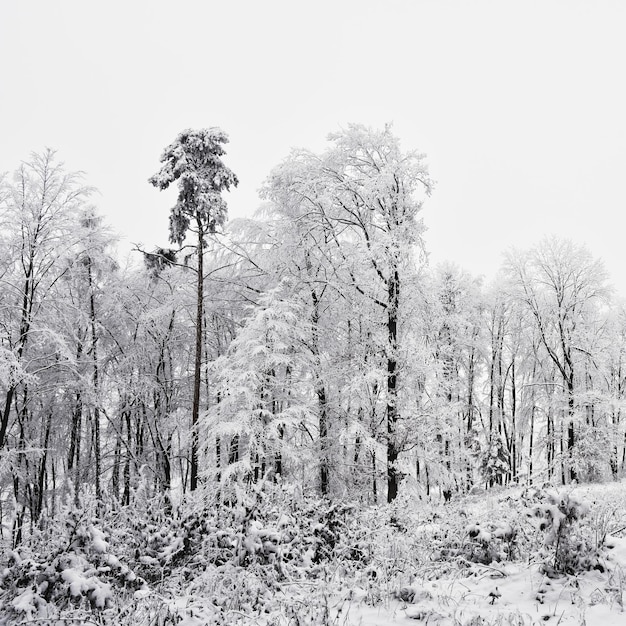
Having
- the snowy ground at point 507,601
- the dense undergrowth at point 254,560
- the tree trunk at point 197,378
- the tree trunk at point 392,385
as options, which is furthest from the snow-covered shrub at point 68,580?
the tree trunk at point 197,378

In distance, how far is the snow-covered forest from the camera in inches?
179

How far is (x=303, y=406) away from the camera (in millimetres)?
12570

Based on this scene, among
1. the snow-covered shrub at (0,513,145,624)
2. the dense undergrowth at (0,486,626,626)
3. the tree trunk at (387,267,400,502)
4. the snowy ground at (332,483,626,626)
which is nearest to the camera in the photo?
the snowy ground at (332,483,626,626)

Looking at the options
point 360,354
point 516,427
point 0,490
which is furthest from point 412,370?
point 516,427

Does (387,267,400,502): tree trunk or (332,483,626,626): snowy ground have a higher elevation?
(387,267,400,502): tree trunk

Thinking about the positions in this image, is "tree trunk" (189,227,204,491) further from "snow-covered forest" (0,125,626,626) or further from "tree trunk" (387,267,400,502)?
"tree trunk" (387,267,400,502)

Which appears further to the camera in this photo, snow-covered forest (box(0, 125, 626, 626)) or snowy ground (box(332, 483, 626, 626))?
snow-covered forest (box(0, 125, 626, 626))

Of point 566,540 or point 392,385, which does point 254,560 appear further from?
point 392,385

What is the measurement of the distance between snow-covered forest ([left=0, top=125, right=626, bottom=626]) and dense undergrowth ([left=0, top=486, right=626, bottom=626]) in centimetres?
4

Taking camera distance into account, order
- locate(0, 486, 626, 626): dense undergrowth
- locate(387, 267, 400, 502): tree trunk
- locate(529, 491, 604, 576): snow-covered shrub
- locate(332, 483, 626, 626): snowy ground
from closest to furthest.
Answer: locate(332, 483, 626, 626): snowy ground < locate(0, 486, 626, 626): dense undergrowth < locate(529, 491, 604, 576): snow-covered shrub < locate(387, 267, 400, 502): tree trunk

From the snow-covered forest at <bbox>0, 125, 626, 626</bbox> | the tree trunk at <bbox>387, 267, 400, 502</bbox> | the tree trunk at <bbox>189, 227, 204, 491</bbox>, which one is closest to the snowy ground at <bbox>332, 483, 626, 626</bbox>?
the snow-covered forest at <bbox>0, 125, 626, 626</bbox>

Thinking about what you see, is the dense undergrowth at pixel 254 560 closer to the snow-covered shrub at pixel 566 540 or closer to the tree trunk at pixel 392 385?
the snow-covered shrub at pixel 566 540

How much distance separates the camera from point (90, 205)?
60.7 feet

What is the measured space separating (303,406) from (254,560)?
735cm
